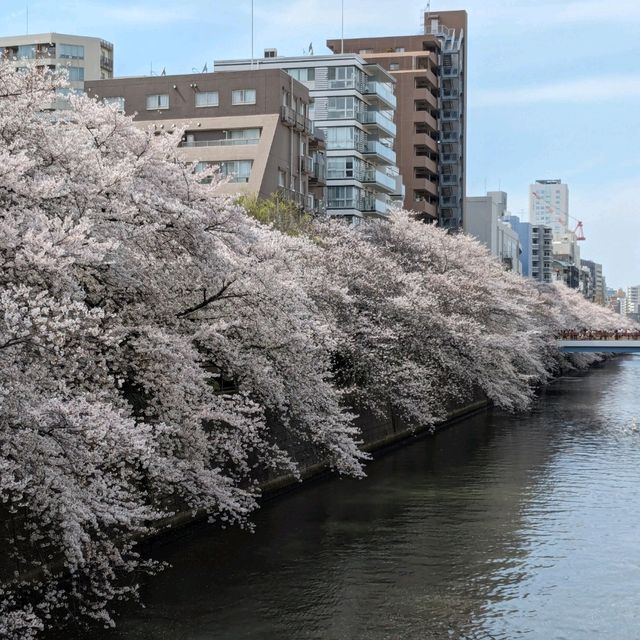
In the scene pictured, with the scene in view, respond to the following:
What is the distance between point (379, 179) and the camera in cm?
8806

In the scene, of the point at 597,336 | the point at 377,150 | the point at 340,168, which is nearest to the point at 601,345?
the point at 597,336

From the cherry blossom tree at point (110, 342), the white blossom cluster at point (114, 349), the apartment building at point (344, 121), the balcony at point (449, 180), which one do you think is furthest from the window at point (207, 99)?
the balcony at point (449, 180)

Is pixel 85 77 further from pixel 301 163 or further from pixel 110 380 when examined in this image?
pixel 110 380

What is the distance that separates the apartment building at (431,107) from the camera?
113375 millimetres

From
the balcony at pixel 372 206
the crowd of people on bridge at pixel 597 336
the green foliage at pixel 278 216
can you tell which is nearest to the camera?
the green foliage at pixel 278 216

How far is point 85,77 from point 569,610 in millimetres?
108079

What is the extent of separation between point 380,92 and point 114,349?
7287 cm

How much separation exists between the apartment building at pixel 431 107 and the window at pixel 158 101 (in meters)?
42.5

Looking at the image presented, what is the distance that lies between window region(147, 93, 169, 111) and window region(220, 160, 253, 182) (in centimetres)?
730

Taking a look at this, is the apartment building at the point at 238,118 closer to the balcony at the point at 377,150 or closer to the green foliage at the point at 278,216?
the green foliage at the point at 278,216

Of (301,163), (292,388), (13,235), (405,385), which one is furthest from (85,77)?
(13,235)

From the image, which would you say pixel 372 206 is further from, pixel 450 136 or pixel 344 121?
pixel 450 136

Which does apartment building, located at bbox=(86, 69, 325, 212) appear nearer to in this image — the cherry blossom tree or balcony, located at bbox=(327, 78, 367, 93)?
balcony, located at bbox=(327, 78, 367, 93)

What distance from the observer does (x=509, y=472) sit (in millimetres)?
40719
